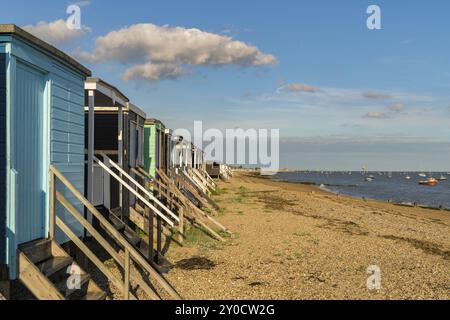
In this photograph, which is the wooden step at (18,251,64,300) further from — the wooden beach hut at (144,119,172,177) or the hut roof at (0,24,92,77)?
the wooden beach hut at (144,119,172,177)

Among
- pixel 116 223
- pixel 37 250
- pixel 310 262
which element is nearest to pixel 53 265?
pixel 37 250

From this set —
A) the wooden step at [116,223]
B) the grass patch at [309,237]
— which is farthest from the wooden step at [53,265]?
the grass patch at [309,237]

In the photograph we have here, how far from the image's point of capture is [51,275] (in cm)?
627

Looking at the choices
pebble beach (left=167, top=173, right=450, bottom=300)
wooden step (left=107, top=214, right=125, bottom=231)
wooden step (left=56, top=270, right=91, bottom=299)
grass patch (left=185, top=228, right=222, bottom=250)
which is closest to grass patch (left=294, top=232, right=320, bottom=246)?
pebble beach (left=167, top=173, right=450, bottom=300)

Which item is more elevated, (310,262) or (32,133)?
(32,133)

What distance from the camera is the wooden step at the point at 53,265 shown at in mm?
6113

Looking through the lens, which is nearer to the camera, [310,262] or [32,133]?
[32,133]

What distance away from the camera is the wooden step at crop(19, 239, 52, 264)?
608cm

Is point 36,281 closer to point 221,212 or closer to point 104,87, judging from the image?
point 104,87

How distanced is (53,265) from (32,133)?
2062mm

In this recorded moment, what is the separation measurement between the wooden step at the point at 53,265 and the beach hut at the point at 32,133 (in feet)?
1.32
